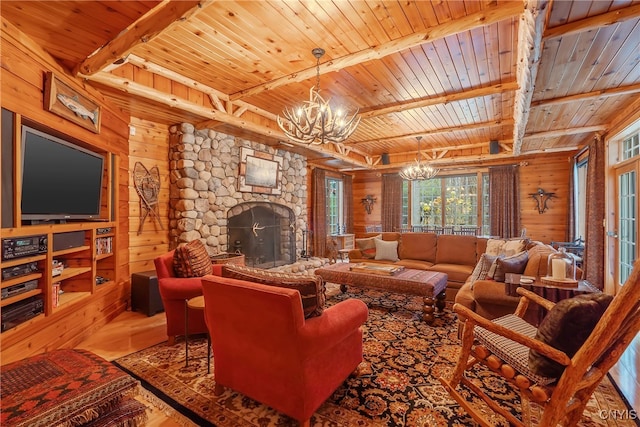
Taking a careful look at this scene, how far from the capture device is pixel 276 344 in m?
1.57

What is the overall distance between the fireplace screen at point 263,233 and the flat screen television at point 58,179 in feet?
6.51

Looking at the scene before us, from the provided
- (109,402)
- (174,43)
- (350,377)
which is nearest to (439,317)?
(350,377)

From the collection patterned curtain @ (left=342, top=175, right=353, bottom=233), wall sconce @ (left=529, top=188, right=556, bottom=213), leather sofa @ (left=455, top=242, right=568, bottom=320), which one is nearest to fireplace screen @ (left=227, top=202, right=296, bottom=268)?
patterned curtain @ (left=342, top=175, right=353, bottom=233)

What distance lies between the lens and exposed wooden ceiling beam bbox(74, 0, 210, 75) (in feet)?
6.07

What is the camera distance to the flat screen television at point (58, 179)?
2240 mm

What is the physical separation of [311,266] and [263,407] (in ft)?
14.2

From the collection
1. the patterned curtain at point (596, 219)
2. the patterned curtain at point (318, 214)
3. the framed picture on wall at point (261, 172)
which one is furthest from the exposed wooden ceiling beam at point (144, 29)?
the patterned curtain at point (596, 219)

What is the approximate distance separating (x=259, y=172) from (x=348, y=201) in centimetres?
418

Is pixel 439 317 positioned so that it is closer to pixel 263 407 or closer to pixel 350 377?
pixel 350 377

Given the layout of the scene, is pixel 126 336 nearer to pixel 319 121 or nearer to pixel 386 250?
pixel 319 121

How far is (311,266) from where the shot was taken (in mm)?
6164

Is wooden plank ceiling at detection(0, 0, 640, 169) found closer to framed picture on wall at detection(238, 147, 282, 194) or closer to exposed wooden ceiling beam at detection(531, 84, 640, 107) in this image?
exposed wooden ceiling beam at detection(531, 84, 640, 107)

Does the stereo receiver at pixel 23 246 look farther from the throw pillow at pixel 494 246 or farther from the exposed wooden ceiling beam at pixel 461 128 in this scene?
the exposed wooden ceiling beam at pixel 461 128

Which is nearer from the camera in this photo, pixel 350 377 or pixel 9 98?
pixel 9 98
